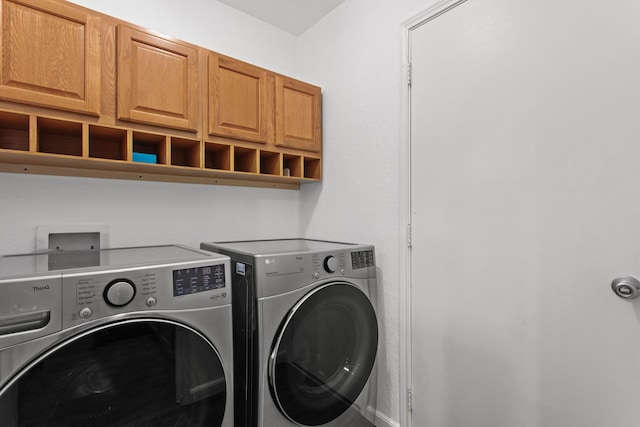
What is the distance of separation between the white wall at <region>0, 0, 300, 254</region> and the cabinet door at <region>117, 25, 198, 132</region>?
0.43 meters

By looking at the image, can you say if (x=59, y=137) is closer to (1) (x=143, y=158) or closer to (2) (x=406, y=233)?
(1) (x=143, y=158)

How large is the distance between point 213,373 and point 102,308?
417 mm

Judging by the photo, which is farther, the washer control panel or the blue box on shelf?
the blue box on shelf

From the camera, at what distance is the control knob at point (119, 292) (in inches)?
34.8

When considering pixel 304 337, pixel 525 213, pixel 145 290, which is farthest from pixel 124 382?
pixel 525 213

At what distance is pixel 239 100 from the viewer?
1.67 meters

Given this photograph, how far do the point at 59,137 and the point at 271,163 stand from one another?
1028 mm

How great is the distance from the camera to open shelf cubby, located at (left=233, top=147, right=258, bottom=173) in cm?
177

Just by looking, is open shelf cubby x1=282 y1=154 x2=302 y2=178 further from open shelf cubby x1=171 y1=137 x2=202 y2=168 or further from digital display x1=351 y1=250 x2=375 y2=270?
digital display x1=351 y1=250 x2=375 y2=270

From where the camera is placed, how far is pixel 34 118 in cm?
116

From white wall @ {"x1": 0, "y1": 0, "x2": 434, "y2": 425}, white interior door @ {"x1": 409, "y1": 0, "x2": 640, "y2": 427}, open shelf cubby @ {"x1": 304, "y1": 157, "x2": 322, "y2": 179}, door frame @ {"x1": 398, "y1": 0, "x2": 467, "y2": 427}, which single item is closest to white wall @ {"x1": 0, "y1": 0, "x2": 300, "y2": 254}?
white wall @ {"x1": 0, "y1": 0, "x2": 434, "y2": 425}

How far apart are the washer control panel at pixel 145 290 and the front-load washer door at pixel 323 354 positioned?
340mm

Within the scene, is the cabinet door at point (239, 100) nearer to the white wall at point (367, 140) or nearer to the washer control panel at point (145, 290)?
the white wall at point (367, 140)

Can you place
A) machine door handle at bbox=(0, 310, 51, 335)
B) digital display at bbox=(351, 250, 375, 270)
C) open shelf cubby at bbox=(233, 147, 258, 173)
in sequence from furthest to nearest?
open shelf cubby at bbox=(233, 147, 258, 173) → digital display at bbox=(351, 250, 375, 270) → machine door handle at bbox=(0, 310, 51, 335)
